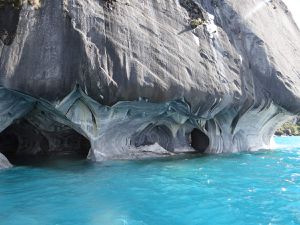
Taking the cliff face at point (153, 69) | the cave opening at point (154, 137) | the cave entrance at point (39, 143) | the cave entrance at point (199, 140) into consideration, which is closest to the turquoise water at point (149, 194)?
the cliff face at point (153, 69)

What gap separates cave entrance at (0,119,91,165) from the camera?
63.4ft

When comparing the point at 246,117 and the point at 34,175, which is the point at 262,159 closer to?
the point at 246,117

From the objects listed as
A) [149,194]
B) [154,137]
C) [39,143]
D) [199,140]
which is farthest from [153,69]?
[39,143]

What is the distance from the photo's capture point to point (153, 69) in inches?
→ 602

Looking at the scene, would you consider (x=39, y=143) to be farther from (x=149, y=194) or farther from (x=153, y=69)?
(x=149, y=194)

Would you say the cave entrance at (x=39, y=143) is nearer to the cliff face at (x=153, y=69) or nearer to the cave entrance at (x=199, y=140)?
the cliff face at (x=153, y=69)

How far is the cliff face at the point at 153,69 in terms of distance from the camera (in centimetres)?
1376

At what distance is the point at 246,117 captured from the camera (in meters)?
20.9

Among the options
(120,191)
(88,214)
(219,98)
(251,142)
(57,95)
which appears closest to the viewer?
(88,214)

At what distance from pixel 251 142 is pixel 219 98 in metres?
6.47

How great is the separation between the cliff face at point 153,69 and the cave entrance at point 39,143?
4149mm

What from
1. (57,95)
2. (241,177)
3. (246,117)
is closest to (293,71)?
(246,117)

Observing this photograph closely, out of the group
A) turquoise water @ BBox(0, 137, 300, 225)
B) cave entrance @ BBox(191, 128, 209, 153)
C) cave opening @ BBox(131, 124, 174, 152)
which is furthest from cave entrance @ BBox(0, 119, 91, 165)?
cave entrance @ BBox(191, 128, 209, 153)

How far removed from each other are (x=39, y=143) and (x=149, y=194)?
12124 mm
